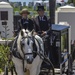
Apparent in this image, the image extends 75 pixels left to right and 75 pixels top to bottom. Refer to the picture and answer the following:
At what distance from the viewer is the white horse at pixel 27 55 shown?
29.6ft

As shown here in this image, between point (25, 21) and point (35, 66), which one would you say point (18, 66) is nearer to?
point (35, 66)

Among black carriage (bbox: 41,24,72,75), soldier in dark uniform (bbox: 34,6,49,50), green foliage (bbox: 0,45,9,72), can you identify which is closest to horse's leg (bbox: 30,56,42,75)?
black carriage (bbox: 41,24,72,75)

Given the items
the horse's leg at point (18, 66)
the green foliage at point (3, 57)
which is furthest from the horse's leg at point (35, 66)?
the green foliage at point (3, 57)

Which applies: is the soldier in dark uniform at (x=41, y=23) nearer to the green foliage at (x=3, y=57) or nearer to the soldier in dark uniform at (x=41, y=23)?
the soldier in dark uniform at (x=41, y=23)

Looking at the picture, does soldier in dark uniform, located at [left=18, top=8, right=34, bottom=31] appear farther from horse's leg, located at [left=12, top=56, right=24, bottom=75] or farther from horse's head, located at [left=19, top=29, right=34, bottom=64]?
horse's leg, located at [left=12, top=56, right=24, bottom=75]

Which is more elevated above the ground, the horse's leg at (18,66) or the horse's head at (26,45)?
the horse's head at (26,45)

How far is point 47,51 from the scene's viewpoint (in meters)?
10.9

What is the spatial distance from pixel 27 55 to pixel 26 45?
24cm

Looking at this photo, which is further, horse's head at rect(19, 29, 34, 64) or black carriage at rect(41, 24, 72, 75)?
black carriage at rect(41, 24, 72, 75)

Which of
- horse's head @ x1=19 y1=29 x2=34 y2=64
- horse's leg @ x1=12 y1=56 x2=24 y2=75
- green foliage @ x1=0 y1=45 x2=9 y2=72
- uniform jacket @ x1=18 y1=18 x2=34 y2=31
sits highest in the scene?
uniform jacket @ x1=18 y1=18 x2=34 y2=31

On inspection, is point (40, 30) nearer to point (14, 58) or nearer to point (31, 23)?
point (31, 23)

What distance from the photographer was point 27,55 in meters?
Answer: 8.98

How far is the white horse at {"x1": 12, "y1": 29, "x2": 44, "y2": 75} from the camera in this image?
903 centimetres

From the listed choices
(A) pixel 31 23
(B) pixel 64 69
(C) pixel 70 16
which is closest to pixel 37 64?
(A) pixel 31 23
